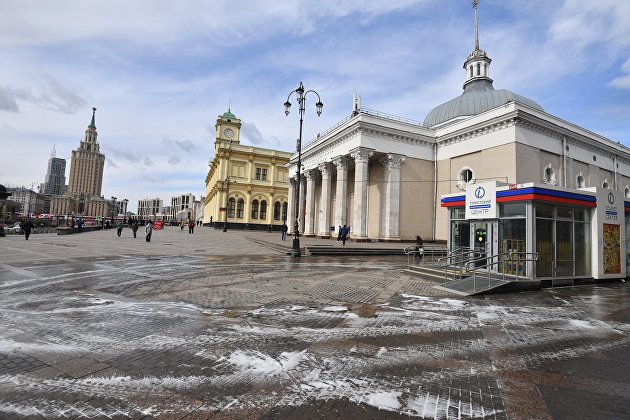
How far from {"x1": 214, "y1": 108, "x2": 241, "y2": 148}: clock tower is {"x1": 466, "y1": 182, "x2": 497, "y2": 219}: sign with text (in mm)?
58179

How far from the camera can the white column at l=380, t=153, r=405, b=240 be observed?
1182 inches

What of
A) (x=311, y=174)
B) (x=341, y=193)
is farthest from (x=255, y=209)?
(x=341, y=193)

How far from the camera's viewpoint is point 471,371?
4.06m

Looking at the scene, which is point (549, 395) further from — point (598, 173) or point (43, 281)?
point (598, 173)

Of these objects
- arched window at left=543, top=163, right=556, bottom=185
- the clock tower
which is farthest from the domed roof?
the clock tower

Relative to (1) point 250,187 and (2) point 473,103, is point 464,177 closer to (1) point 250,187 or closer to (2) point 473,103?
(2) point 473,103

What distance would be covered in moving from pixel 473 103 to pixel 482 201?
2875cm

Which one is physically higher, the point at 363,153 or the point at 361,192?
the point at 363,153

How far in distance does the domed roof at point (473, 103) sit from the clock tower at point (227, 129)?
4008 cm

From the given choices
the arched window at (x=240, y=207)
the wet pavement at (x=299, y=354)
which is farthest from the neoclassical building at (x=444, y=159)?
the arched window at (x=240, y=207)

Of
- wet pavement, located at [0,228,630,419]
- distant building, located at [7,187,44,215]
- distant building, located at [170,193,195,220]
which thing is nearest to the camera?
wet pavement, located at [0,228,630,419]

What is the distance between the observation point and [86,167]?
475 ft

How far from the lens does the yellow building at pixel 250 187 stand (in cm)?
5675

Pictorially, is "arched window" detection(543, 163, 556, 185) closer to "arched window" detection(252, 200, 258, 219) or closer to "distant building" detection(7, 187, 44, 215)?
"arched window" detection(252, 200, 258, 219)
